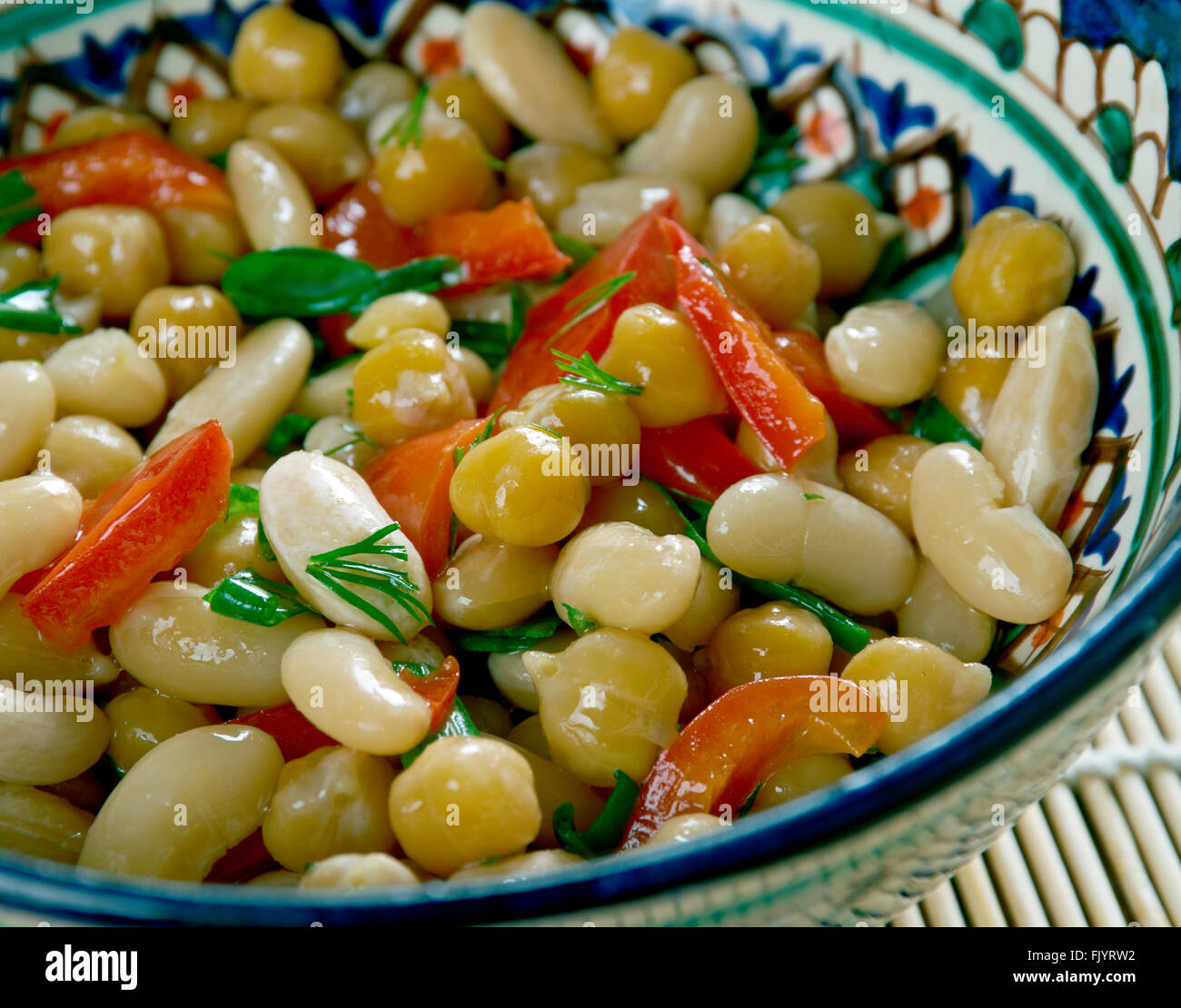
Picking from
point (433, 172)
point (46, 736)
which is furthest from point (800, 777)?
point (433, 172)

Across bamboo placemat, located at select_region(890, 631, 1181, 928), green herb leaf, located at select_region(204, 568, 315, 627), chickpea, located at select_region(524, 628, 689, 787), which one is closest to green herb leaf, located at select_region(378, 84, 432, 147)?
green herb leaf, located at select_region(204, 568, 315, 627)

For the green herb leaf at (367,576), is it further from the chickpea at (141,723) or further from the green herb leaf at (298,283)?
the green herb leaf at (298,283)

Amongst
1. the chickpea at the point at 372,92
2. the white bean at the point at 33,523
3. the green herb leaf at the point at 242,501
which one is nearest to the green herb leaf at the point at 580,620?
the green herb leaf at the point at 242,501

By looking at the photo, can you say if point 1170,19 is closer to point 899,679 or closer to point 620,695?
point 899,679

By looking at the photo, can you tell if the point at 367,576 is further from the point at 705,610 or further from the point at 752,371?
the point at 752,371

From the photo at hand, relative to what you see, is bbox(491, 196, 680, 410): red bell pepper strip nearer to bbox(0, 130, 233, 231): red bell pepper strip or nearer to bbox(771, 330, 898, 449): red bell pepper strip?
bbox(771, 330, 898, 449): red bell pepper strip

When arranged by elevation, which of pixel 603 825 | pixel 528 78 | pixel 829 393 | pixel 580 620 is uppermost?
pixel 528 78
